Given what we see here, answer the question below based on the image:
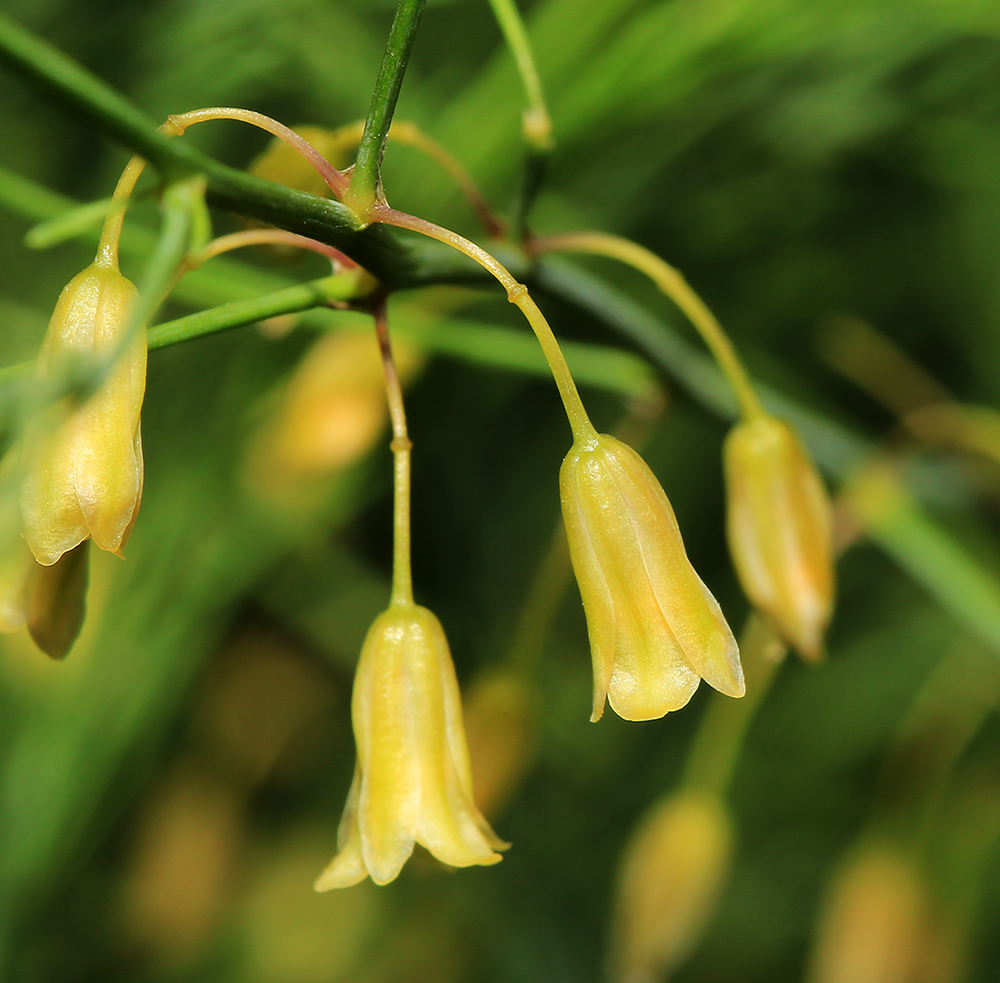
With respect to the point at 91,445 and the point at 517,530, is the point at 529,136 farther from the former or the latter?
the point at 517,530

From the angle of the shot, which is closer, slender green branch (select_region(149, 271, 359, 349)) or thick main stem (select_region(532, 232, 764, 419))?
slender green branch (select_region(149, 271, 359, 349))

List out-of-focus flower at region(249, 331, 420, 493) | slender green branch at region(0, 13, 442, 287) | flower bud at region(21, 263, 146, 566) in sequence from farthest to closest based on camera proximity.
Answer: out-of-focus flower at region(249, 331, 420, 493) < flower bud at region(21, 263, 146, 566) < slender green branch at region(0, 13, 442, 287)

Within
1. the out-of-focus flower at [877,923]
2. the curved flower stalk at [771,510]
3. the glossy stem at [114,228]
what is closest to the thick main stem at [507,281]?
the glossy stem at [114,228]

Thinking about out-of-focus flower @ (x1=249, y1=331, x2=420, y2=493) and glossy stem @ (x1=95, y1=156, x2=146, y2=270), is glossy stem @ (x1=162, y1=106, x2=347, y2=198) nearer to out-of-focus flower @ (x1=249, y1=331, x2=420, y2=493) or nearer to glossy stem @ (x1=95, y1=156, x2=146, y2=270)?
glossy stem @ (x1=95, y1=156, x2=146, y2=270)

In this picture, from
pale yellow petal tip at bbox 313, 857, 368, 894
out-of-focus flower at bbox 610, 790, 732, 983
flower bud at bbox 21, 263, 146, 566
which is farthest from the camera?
out-of-focus flower at bbox 610, 790, 732, 983

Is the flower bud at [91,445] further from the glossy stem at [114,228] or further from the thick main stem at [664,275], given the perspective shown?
the thick main stem at [664,275]

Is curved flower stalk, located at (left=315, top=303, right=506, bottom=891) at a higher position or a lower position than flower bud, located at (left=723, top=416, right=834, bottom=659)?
lower

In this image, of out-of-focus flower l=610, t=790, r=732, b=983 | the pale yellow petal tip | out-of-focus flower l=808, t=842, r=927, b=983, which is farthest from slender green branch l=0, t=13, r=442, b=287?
out-of-focus flower l=808, t=842, r=927, b=983

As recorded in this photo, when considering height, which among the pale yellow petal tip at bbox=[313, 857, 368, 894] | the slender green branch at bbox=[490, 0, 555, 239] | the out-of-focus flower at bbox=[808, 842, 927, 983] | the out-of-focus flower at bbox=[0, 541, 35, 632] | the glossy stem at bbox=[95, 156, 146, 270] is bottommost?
the pale yellow petal tip at bbox=[313, 857, 368, 894]
